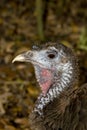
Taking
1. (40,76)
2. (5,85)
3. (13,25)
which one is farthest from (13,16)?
(40,76)

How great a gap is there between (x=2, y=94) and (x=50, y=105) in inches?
68.2

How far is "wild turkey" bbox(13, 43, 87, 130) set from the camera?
363cm

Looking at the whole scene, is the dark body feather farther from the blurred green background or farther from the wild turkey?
the blurred green background

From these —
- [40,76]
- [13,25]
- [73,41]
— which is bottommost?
[40,76]

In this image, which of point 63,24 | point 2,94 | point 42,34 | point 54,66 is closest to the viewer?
point 54,66

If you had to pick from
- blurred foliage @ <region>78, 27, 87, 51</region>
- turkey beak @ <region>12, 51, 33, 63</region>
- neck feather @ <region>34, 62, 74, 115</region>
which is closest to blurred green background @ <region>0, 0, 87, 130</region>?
blurred foliage @ <region>78, 27, 87, 51</region>

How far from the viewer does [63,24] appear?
23.9 feet

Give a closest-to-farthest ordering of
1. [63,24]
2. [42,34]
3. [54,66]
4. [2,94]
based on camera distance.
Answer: [54,66] → [2,94] → [42,34] → [63,24]

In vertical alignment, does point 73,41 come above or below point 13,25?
below

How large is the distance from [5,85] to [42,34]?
1390mm

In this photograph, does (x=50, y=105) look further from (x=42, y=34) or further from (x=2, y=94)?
(x=42, y=34)

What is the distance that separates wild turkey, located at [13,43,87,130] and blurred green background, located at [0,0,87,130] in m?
1.24

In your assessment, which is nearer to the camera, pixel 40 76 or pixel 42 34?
pixel 40 76

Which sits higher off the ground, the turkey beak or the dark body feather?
the turkey beak
